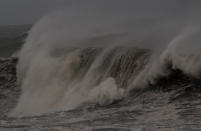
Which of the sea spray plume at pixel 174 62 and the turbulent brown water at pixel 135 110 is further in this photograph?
the sea spray plume at pixel 174 62

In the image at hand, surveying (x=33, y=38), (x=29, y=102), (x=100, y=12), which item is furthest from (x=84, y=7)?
(x=29, y=102)

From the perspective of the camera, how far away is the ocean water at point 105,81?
328 inches

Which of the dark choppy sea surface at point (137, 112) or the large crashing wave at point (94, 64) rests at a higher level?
the large crashing wave at point (94, 64)

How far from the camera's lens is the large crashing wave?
34.9 feet

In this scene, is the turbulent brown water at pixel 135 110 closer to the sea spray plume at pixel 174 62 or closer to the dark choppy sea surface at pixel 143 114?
the dark choppy sea surface at pixel 143 114

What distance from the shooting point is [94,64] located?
42.8 ft

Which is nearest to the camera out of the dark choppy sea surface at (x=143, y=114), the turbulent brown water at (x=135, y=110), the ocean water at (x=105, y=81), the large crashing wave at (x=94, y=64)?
the dark choppy sea surface at (x=143, y=114)

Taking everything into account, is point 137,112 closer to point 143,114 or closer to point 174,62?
point 143,114

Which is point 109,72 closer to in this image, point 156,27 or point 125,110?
point 125,110

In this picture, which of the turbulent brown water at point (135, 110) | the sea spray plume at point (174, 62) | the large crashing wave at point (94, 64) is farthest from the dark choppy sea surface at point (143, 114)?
the large crashing wave at point (94, 64)

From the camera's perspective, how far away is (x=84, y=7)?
27.5 m

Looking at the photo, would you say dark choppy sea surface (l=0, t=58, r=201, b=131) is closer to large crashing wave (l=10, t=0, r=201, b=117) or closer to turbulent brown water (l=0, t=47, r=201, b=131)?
turbulent brown water (l=0, t=47, r=201, b=131)

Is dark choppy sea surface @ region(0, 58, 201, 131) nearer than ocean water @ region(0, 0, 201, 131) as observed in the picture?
Yes

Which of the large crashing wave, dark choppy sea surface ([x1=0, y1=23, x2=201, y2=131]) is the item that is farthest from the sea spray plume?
dark choppy sea surface ([x1=0, y1=23, x2=201, y2=131])
